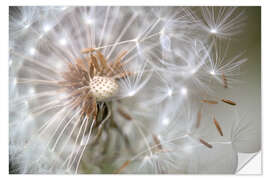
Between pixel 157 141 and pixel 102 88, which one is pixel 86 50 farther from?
pixel 157 141

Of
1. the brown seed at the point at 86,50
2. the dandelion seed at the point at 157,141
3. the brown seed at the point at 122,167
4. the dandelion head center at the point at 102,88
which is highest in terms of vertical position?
the brown seed at the point at 86,50

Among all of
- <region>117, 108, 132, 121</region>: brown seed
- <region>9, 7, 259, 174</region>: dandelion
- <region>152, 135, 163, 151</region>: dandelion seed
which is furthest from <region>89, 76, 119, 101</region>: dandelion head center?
<region>152, 135, 163, 151</region>: dandelion seed

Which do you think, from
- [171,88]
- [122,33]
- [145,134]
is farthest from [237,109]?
[122,33]

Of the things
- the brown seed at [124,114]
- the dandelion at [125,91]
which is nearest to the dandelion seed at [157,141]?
the dandelion at [125,91]

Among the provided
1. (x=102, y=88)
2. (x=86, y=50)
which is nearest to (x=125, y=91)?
(x=102, y=88)

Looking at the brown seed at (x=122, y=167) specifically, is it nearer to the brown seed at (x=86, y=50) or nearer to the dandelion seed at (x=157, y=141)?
the dandelion seed at (x=157, y=141)

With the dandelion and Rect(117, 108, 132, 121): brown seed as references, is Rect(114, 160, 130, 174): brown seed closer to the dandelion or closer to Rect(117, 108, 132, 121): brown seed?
the dandelion

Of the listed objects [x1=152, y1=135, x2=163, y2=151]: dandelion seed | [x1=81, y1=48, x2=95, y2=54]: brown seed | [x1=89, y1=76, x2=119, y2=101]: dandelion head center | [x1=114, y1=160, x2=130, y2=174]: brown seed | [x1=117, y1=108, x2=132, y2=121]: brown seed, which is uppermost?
[x1=81, y1=48, x2=95, y2=54]: brown seed

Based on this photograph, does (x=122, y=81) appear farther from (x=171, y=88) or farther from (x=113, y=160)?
(x=113, y=160)
